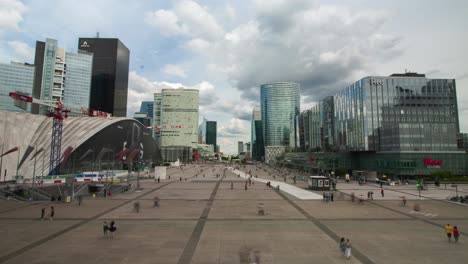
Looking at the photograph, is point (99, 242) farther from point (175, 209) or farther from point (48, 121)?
point (48, 121)

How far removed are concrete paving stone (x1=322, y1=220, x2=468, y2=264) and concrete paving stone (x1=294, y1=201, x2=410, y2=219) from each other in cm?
232

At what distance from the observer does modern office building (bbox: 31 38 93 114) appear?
585ft

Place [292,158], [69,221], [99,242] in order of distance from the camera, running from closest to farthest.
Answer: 1. [99,242]
2. [69,221]
3. [292,158]

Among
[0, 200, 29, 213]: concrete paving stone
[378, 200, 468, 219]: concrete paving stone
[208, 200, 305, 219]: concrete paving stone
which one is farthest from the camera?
[0, 200, 29, 213]: concrete paving stone

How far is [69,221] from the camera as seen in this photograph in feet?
80.8

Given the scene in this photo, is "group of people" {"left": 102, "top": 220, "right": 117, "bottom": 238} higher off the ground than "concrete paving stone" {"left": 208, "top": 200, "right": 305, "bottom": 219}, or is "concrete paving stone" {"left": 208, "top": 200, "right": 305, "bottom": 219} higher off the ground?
"group of people" {"left": 102, "top": 220, "right": 117, "bottom": 238}

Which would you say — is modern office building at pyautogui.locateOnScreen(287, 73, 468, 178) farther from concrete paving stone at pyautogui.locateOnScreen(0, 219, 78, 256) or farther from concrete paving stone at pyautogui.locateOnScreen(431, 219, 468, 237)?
concrete paving stone at pyautogui.locateOnScreen(0, 219, 78, 256)

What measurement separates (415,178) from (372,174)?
43.3 ft

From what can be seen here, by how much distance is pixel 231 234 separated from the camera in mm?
20406

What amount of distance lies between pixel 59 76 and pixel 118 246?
204244mm

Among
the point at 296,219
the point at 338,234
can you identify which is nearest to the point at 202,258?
the point at 338,234

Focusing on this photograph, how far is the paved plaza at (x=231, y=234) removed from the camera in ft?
51.9

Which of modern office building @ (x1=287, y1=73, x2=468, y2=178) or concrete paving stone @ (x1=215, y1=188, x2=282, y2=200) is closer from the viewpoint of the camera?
concrete paving stone @ (x1=215, y1=188, x2=282, y2=200)

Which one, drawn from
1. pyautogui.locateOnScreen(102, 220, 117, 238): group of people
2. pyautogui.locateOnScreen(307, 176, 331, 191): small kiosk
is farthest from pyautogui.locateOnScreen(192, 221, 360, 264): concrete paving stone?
pyautogui.locateOnScreen(307, 176, 331, 191): small kiosk
